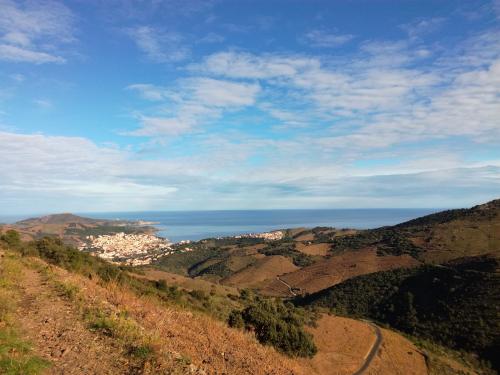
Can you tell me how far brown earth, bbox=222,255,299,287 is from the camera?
10611 centimetres

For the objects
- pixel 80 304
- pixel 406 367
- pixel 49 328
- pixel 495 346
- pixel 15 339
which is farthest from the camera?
pixel 495 346

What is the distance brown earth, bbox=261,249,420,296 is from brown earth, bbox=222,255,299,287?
4.42 meters

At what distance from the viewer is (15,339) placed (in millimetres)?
7227

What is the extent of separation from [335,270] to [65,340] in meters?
97.7

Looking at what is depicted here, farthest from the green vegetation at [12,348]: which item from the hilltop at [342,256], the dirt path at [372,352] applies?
the hilltop at [342,256]

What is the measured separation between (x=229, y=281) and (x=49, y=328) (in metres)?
103

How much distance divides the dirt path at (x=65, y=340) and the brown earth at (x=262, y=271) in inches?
3704

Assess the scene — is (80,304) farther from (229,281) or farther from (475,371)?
(229,281)

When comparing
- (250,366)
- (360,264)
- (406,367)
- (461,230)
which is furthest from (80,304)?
(461,230)

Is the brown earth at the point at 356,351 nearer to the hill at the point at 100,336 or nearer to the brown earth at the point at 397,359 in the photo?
the brown earth at the point at 397,359

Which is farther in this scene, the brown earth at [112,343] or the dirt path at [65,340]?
the brown earth at [112,343]

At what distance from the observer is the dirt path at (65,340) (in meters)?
6.82

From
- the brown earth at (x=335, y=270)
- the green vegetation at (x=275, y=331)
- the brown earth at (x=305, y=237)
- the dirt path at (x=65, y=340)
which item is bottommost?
the brown earth at (x=335, y=270)

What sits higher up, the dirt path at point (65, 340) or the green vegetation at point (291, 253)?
the dirt path at point (65, 340)
